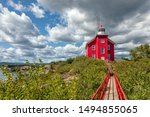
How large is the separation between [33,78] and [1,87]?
3.45ft

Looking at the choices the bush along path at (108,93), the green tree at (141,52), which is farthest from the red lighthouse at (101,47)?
the bush along path at (108,93)

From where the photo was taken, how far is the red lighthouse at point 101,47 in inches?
1788

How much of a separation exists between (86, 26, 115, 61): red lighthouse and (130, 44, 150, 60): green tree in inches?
351

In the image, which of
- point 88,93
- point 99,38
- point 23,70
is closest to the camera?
point 23,70

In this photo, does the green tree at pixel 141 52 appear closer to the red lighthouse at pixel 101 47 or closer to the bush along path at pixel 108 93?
the red lighthouse at pixel 101 47

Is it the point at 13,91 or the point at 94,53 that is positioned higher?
the point at 94,53

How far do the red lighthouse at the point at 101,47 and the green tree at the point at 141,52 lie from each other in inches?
351

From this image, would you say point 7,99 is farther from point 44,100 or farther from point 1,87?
point 44,100

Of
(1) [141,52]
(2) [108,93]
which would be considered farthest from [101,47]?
(2) [108,93]

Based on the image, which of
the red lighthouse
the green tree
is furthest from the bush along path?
the green tree

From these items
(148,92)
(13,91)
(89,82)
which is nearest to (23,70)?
(13,91)

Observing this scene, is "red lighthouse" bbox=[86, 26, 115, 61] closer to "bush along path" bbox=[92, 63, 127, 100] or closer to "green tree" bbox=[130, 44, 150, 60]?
"green tree" bbox=[130, 44, 150, 60]

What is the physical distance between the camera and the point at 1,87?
6.71 metres

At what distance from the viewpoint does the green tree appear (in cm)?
5275
